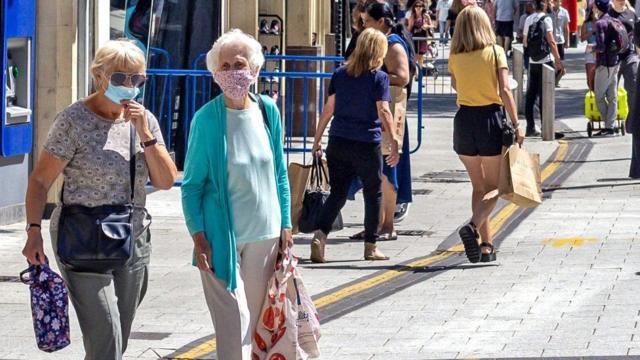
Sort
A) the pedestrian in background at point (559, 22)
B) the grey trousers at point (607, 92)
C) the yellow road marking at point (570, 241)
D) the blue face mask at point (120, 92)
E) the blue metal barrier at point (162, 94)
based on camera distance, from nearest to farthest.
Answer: the blue face mask at point (120, 92)
the yellow road marking at point (570, 241)
the blue metal barrier at point (162, 94)
the grey trousers at point (607, 92)
the pedestrian in background at point (559, 22)

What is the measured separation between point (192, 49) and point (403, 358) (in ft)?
32.7

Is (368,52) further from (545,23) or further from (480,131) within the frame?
(545,23)

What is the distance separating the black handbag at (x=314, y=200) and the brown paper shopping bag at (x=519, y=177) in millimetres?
1263

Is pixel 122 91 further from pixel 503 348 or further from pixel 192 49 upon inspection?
pixel 192 49

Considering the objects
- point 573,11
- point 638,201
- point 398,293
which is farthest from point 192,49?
point 573,11

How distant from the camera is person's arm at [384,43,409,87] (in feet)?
39.5

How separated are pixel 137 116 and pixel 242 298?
34.3 inches

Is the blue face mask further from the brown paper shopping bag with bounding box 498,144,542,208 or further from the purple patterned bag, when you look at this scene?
the brown paper shopping bag with bounding box 498,144,542,208

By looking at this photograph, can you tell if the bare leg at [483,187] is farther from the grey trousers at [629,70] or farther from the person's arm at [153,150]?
the grey trousers at [629,70]

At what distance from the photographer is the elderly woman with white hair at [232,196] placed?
20.9 feet

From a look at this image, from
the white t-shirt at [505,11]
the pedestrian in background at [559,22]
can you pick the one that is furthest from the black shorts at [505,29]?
the pedestrian in background at [559,22]

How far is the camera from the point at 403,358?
7.88 m

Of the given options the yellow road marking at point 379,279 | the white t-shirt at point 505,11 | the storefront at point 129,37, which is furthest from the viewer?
the white t-shirt at point 505,11

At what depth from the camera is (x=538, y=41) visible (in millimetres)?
21016
